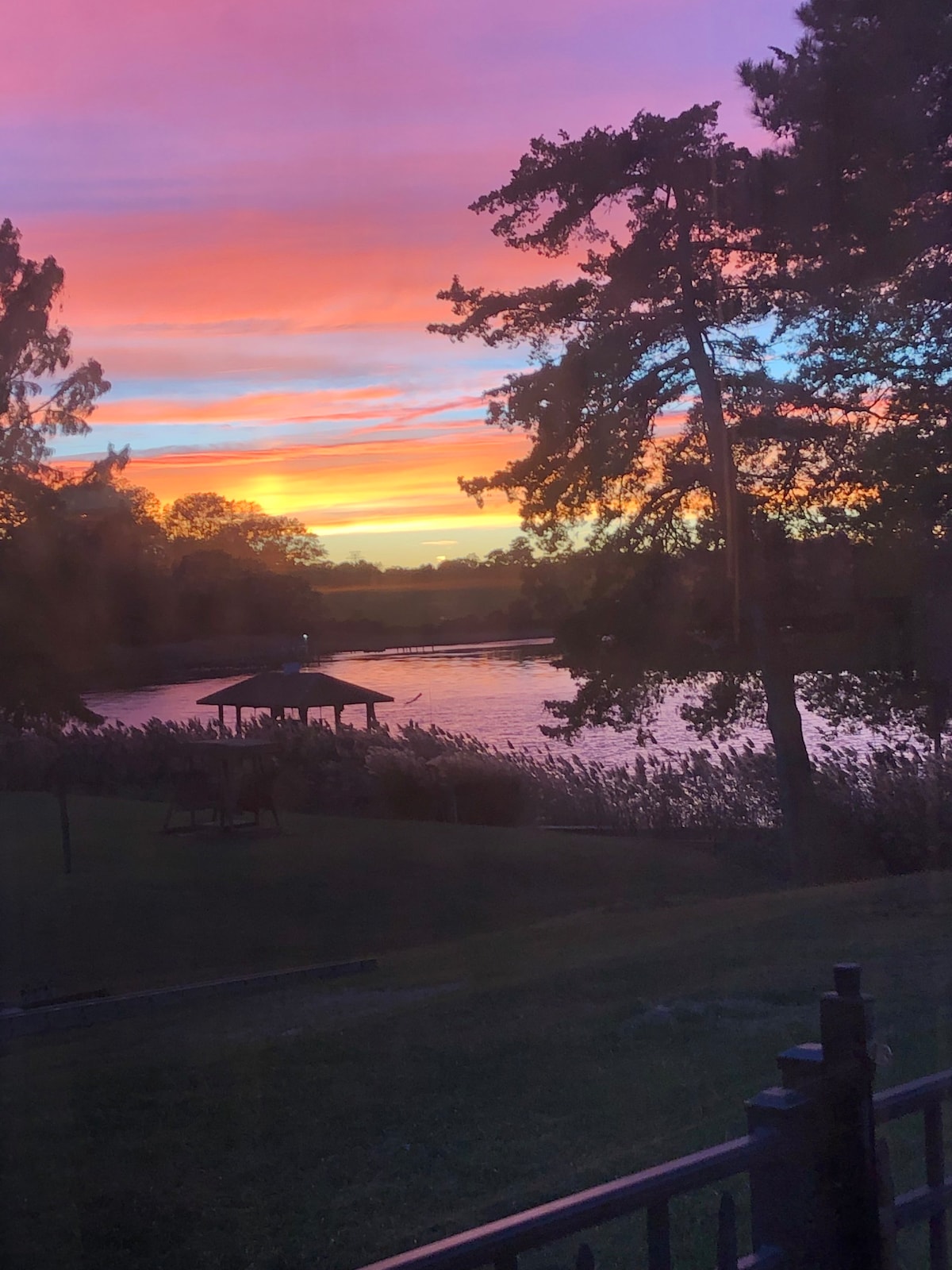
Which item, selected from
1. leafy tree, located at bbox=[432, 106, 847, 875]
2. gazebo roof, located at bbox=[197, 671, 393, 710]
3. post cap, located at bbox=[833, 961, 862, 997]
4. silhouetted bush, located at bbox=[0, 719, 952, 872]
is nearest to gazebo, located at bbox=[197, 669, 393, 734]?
gazebo roof, located at bbox=[197, 671, 393, 710]

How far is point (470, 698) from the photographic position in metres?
32.3

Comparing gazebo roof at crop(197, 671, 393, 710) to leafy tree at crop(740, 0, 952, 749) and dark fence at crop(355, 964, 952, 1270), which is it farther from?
dark fence at crop(355, 964, 952, 1270)

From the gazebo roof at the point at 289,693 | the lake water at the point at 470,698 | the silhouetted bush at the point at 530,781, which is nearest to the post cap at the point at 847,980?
the silhouetted bush at the point at 530,781

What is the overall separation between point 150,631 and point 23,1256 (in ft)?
25.6

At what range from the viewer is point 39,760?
97.9ft

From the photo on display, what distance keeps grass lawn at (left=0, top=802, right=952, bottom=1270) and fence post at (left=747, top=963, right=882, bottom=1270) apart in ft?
5.42

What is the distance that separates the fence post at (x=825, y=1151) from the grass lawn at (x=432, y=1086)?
1.65 metres

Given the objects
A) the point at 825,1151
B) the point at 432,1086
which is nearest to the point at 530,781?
the point at 432,1086

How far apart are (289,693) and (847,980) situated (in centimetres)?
2303

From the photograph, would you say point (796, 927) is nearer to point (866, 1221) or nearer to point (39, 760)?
point (866, 1221)

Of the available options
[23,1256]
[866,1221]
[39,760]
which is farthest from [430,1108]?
[39,760]

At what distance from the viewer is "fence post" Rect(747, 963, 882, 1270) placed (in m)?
2.98

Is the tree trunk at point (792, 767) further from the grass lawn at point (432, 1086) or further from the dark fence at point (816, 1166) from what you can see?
the dark fence at point (816, 1166)

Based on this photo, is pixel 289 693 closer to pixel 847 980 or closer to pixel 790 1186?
pixel 847 980
